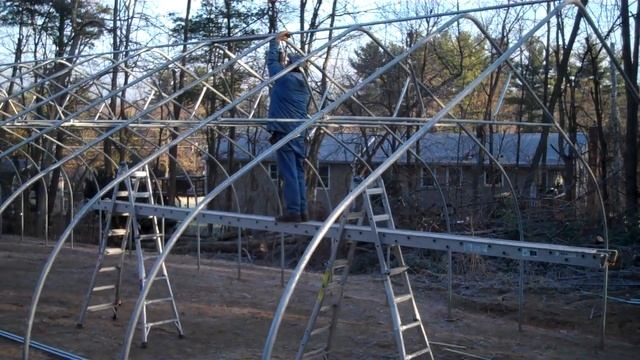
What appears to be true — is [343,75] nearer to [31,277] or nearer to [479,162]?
[479,162]

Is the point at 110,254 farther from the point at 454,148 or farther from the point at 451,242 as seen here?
the point at 454,148

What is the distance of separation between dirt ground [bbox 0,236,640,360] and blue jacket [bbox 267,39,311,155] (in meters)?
2.21

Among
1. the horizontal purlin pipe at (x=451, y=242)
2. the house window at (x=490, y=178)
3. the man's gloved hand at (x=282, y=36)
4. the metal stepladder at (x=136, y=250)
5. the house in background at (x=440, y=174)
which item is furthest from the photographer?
the house window at (x=490, y=178)

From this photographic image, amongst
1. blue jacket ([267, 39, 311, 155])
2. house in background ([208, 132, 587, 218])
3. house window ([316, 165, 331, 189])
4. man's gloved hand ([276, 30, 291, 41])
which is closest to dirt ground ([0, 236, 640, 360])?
house in background ([208, 132, 587, 218])

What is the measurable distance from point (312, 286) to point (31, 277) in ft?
13.7

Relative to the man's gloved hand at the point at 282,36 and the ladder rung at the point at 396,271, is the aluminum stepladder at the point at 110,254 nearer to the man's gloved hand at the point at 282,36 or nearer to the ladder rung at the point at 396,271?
the man's gloved hand at the point at 282,36

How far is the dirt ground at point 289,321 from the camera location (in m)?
7.34

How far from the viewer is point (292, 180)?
20.4 ft

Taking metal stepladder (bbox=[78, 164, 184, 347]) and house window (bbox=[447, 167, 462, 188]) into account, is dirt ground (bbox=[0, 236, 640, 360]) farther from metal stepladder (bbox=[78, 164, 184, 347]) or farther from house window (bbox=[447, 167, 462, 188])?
house window (bbox=[447, 167, 462, 188])

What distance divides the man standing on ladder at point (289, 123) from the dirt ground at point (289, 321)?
182 cm

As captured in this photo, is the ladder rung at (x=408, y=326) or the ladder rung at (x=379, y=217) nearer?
the ladder rung at (x=408, y=326)


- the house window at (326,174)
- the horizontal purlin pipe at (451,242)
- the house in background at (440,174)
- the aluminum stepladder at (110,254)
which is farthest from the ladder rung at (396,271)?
the house window at (326,174)

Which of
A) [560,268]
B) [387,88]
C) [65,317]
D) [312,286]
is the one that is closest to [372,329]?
[312,286]

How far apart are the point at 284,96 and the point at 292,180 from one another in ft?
2.97
